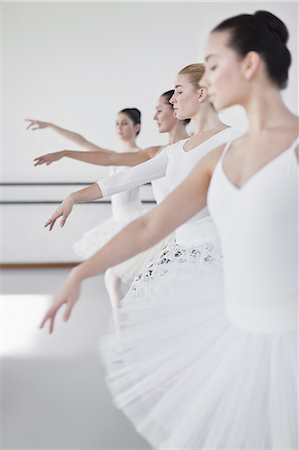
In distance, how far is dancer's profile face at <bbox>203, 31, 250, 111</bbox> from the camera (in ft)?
3.70

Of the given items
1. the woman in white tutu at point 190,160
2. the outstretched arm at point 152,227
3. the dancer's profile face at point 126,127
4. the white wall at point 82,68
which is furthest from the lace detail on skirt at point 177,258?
the white wall at point 82,68

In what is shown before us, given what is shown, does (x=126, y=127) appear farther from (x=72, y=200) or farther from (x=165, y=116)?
(x=72, y=200)

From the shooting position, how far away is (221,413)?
1283 mm

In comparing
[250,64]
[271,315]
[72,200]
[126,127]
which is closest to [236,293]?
[271,315]

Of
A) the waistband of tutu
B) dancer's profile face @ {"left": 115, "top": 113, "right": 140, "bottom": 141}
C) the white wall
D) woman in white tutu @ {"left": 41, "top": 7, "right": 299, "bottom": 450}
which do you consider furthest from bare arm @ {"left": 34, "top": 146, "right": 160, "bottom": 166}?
the white wall

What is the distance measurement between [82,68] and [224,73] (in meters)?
4.96

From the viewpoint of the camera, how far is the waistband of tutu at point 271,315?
1.23 m

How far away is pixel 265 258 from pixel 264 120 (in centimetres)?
26

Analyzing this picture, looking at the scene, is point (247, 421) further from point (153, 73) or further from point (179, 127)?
point (153, 73)

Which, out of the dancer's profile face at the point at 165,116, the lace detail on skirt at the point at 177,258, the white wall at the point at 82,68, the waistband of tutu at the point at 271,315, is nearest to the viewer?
the waistband of tutu at the point at 271,315

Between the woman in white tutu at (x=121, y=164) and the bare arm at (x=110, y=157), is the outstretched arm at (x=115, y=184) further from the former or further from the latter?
the bare arm at (x=110, y=157)

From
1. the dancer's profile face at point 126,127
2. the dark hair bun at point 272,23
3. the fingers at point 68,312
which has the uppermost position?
the dancer's profile face at point 126,127

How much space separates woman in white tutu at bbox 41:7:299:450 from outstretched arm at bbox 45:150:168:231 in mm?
409

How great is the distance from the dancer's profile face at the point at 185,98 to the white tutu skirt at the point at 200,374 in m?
0.60
